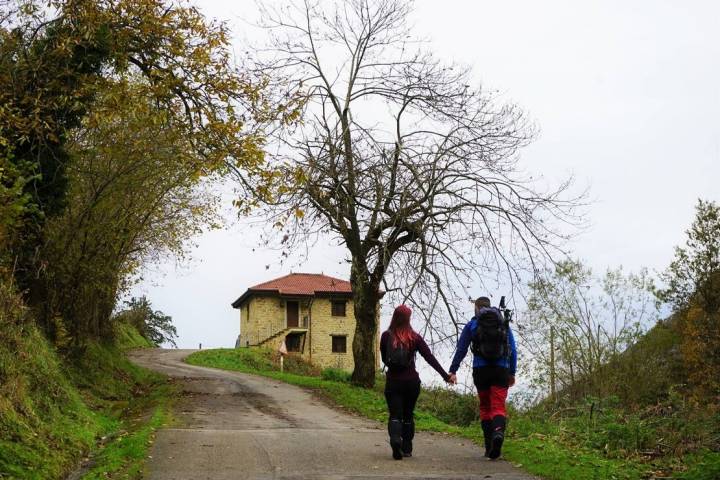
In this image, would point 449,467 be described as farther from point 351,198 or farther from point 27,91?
point 351,198

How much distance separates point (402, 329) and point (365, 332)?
12974mm

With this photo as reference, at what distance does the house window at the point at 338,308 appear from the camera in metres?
61.7

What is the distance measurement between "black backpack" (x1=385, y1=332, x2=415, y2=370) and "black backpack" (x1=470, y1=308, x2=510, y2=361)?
2.81 ft

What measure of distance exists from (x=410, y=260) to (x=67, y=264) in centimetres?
816

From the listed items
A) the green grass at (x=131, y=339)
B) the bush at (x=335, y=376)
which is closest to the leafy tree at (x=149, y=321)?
the green grass at (x=131, y=339)

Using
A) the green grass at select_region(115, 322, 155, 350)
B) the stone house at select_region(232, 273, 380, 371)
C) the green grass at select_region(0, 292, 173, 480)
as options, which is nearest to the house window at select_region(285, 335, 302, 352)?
the stone house at select_region(232, 273, 380, 371)

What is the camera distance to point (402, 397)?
10.1 meters

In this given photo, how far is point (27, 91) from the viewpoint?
1445 centimetres

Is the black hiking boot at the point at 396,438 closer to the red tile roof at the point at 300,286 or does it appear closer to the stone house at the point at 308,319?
the red tile roof at the point at 300,286

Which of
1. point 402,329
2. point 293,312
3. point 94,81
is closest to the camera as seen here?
point 402,329

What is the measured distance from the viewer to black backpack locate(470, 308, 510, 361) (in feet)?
32.7

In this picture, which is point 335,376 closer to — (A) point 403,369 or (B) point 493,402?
(A) point 403,369

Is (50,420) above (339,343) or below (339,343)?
below

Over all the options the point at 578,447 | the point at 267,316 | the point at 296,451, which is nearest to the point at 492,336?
the point at 578,447
